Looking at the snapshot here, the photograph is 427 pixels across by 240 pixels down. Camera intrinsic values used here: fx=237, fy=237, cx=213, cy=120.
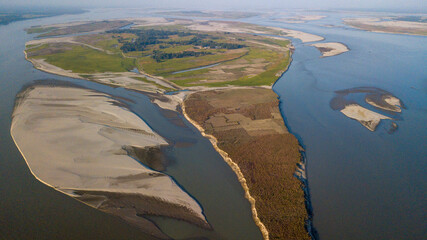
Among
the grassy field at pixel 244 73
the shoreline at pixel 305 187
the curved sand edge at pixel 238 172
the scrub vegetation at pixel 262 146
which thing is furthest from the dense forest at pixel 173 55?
the shoreline at pixel 305 187

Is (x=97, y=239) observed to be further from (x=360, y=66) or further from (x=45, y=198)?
(x=360, y=66)

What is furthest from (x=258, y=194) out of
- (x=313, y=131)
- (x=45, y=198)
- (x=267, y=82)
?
(x=267, y=82)

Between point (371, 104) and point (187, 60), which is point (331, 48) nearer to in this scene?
point (371, 104)

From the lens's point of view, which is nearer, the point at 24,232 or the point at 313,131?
the point at 24,232

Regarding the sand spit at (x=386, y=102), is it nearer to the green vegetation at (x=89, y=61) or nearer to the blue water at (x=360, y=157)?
the blue water at (x=360, y=157)

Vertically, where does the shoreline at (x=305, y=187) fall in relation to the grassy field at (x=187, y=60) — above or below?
below

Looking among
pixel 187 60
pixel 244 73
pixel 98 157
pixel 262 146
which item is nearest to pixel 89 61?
pixel 187 60

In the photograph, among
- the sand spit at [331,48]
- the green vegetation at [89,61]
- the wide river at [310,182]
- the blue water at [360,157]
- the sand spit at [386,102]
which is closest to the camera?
the wide river at [310,182]
